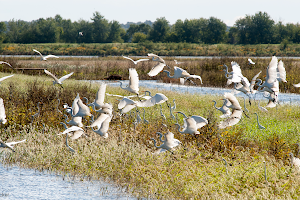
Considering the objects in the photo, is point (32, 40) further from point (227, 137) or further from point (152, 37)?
point (227, 137)

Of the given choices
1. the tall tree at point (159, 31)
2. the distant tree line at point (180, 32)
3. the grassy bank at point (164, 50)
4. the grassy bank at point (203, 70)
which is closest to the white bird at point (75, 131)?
the grassy bank at point (203, 70)

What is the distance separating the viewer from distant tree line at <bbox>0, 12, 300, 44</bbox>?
88875 millimetres

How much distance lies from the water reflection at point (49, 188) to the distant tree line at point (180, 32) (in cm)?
7954

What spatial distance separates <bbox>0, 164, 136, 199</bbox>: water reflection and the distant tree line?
3131 inches

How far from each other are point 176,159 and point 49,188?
2806mm

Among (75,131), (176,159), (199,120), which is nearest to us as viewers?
(199,120)

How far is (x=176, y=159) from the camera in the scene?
23.0ft

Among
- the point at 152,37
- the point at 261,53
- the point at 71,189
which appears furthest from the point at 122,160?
the point at 152,37

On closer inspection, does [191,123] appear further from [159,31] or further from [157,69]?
[159,31]

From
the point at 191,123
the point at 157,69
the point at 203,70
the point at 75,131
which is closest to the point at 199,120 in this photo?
the point at 191,123

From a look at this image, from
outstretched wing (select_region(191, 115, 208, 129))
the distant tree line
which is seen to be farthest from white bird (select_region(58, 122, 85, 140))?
the distant tree line

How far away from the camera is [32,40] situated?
3543 inches

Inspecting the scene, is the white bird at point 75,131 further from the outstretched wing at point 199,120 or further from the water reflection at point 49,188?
the outstretched wing at point 199,120

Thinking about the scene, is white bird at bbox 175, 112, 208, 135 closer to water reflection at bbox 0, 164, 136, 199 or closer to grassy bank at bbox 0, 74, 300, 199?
grassy bank at bbox 0, 74, 300, 199
